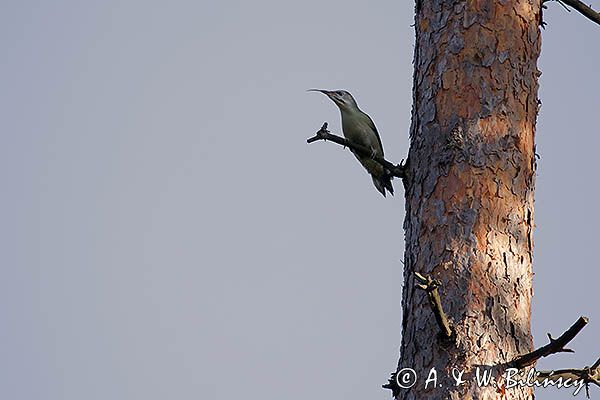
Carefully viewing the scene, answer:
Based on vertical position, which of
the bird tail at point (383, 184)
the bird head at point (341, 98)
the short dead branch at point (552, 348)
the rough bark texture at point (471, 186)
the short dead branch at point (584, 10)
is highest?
the bird head at point (341, 98)

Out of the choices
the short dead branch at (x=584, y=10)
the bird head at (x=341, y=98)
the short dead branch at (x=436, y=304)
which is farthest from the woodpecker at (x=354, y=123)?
the short dead branch at (x=436, y=304)

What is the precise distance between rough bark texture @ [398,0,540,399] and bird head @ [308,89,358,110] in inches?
134

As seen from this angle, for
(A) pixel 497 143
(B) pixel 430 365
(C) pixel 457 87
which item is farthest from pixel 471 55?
(B) pixel 430 365

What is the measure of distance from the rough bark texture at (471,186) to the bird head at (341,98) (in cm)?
340

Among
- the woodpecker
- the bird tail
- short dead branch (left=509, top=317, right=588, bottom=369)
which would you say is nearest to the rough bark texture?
short dead branch (left=509, top=317, right=588, bottom=369)

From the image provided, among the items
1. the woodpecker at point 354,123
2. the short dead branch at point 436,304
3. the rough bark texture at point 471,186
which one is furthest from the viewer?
the woodpecker at point 354,123

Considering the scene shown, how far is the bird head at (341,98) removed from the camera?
8109 millimetres

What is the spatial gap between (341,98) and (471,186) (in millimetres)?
4127

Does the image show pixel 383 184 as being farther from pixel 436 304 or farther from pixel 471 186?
pixel 436 304

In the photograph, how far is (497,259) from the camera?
4023 millimetres

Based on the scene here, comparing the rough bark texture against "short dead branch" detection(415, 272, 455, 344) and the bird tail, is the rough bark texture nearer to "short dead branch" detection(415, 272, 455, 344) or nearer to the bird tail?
"short dead branch" detection(415, 272, 455, 344)

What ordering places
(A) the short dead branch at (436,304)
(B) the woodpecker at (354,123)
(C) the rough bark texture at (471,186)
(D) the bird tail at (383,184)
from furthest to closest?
(B) the woodpecker at (354,123), (D) the bird tail at (383,184), (C) the rough bark texture at (471,186), (A) the short dead branch at (436,304)

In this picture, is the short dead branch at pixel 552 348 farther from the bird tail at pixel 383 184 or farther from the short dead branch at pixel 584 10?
the bird tail at pixel 383 184

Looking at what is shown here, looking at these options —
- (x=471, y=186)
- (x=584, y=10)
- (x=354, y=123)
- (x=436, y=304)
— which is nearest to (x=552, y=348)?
(x=436, y=304)
